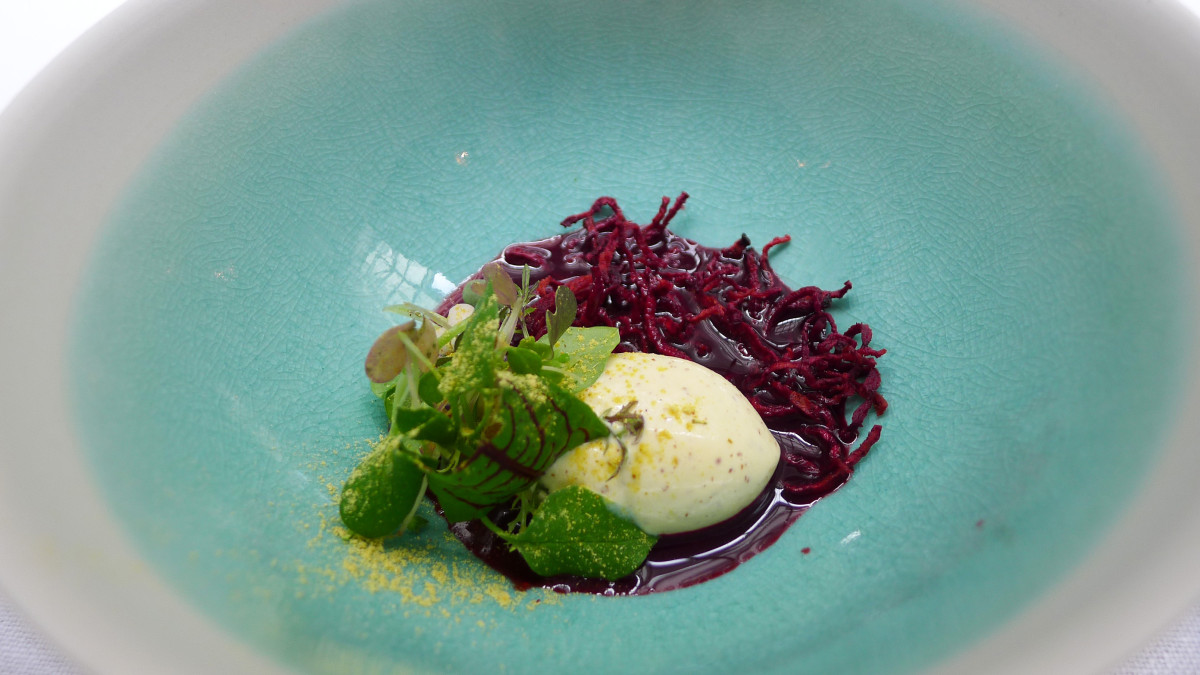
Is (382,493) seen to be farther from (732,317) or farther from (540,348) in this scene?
(732,317)

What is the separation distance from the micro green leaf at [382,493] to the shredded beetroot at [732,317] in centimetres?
57

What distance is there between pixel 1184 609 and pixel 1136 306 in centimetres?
68

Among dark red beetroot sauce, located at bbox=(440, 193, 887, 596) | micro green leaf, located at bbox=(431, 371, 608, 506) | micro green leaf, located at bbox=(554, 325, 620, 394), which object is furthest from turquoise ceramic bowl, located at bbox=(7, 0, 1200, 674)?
micro green leaf, located at bbox=(554, 325, 620, 394)

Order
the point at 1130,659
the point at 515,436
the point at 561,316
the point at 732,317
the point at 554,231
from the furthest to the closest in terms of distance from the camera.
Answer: the point at 554,231, the point at 732,317, the point at 561,316, the point at 515,436, the point at 1130,659

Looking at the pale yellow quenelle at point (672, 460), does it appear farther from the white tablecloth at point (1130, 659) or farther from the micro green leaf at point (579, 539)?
the white tablecloth at point (1130, 659)

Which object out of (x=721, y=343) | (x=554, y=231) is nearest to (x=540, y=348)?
(x=721, y=343)

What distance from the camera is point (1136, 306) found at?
1.42 metres

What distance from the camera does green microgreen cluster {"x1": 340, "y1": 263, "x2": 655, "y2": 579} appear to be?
1322 mm

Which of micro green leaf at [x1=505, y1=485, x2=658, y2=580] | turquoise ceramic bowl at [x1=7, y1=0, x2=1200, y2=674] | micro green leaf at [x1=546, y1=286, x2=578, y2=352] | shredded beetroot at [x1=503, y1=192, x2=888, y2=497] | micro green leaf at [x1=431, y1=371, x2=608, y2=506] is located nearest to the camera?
turquoise ceramic bowl at [x1=7, y1=0, x2=1200, y2=674]

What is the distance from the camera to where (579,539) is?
1431mm

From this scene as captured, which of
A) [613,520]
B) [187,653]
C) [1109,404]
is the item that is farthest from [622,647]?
[1109,404]

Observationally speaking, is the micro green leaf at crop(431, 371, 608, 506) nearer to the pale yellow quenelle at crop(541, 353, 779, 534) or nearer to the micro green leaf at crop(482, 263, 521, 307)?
the pale yellow quenelle at crop(541, 353, 779, 534)

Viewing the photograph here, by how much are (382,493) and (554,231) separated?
3.61 ft

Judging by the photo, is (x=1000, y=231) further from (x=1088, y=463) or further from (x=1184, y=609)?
(x=1184, y=609)
